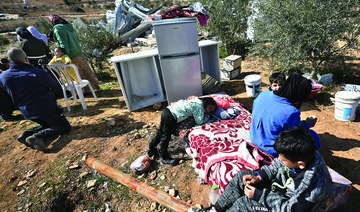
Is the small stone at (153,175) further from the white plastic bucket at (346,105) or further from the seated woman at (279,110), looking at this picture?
the white plastic bucket at (346,105)

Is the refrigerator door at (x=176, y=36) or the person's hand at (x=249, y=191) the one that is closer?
the person's hand at (x=249, y=191)

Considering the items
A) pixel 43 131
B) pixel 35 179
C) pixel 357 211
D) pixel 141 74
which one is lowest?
pixel 357 211

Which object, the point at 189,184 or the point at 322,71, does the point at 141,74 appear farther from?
the point at 322,71

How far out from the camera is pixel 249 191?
171 cm

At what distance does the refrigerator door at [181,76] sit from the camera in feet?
13.1

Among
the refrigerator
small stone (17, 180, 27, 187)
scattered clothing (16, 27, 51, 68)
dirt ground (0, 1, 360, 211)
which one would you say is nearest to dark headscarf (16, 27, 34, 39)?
scattered clothing (16, 27, 51, 68)

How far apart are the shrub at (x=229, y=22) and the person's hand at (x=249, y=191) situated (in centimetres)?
591

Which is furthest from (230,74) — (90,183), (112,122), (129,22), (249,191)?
(129,22)

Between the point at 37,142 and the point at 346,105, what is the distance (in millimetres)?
5382

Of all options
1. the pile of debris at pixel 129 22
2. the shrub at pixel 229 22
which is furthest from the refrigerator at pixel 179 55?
the pile of debris at pixel 129 22

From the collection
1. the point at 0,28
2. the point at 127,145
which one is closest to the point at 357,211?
the point at 127,145

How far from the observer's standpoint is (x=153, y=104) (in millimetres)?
4762

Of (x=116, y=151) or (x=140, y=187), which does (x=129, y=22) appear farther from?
(x=140, y=187)

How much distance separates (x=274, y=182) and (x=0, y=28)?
3428 centimetres
